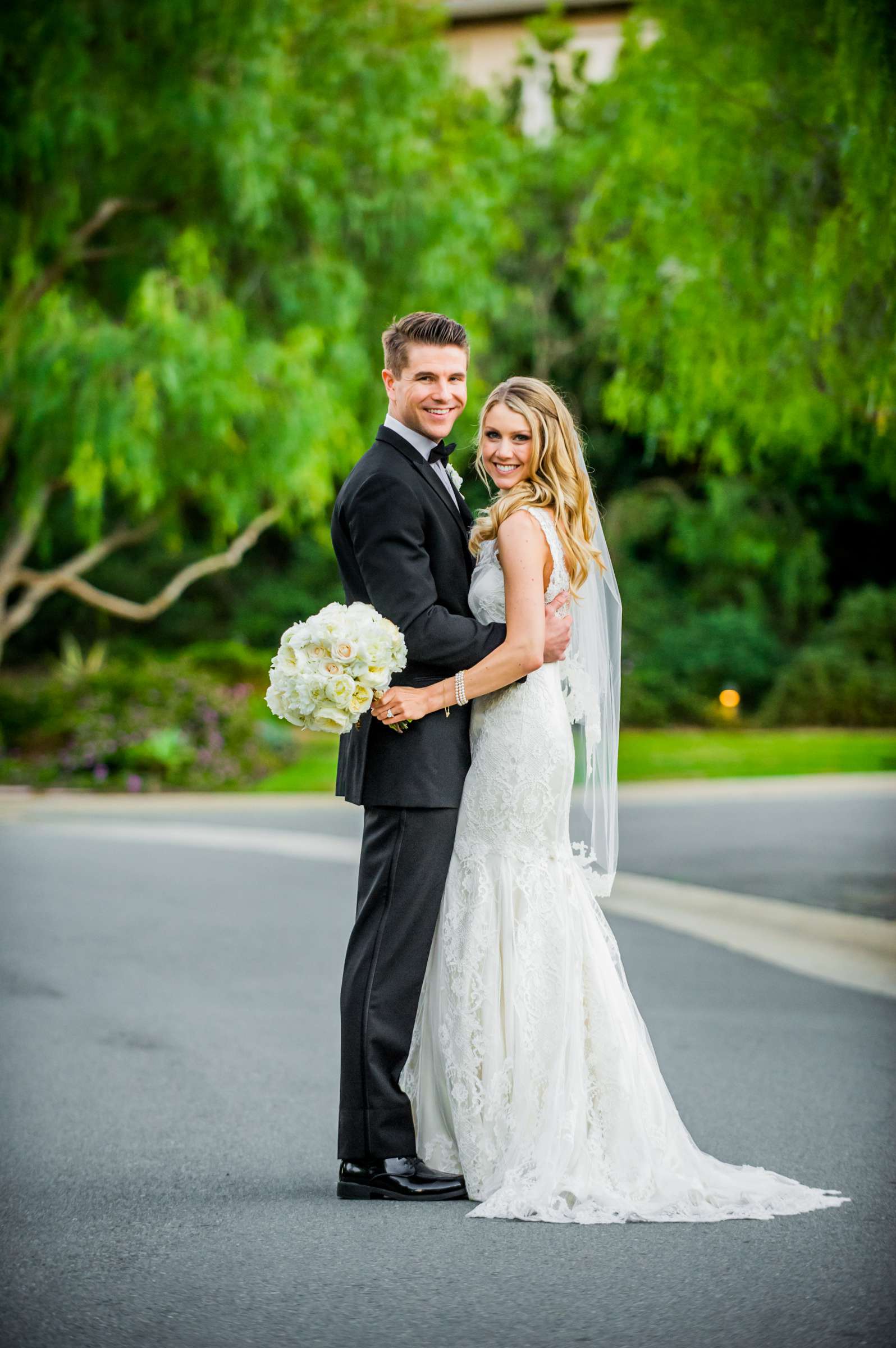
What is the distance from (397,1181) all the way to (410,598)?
1628mm

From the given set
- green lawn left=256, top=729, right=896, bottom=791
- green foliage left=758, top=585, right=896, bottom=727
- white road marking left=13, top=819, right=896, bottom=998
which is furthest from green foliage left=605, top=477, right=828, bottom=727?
white road marking left=13, top=819, right=896, bottom=998

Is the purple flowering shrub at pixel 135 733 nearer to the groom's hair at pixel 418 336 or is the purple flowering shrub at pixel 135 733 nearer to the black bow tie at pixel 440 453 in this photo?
the black bow tie at pixel 440 453

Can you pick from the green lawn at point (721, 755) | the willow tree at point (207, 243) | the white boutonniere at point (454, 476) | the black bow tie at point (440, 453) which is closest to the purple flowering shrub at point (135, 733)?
the green lawn at point (721, 755)

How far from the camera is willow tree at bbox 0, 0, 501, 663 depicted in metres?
17.6

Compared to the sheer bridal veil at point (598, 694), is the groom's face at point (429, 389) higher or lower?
higher

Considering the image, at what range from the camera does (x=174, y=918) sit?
984 centimetres

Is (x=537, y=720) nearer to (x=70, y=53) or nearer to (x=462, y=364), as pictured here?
(x=462, y=364)

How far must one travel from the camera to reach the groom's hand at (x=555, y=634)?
454 centimetres

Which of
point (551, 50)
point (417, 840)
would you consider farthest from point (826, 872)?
point (551, 50)

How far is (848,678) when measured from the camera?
27.4 meters

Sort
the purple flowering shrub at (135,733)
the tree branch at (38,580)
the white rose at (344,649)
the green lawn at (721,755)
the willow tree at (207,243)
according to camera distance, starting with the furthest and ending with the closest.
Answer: the tree branch at (38,580), the green lawn at (721,755), the purple flowering shrub at (135,733), the willow tree at (207,243), the white rose at (344,649)

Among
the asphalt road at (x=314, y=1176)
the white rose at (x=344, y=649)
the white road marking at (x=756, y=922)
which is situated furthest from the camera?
the white road marking at (x=756, y=922)

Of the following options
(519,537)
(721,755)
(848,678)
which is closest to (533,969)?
(519,537)

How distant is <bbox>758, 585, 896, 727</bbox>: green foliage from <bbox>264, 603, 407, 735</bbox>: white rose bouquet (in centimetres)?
2375
